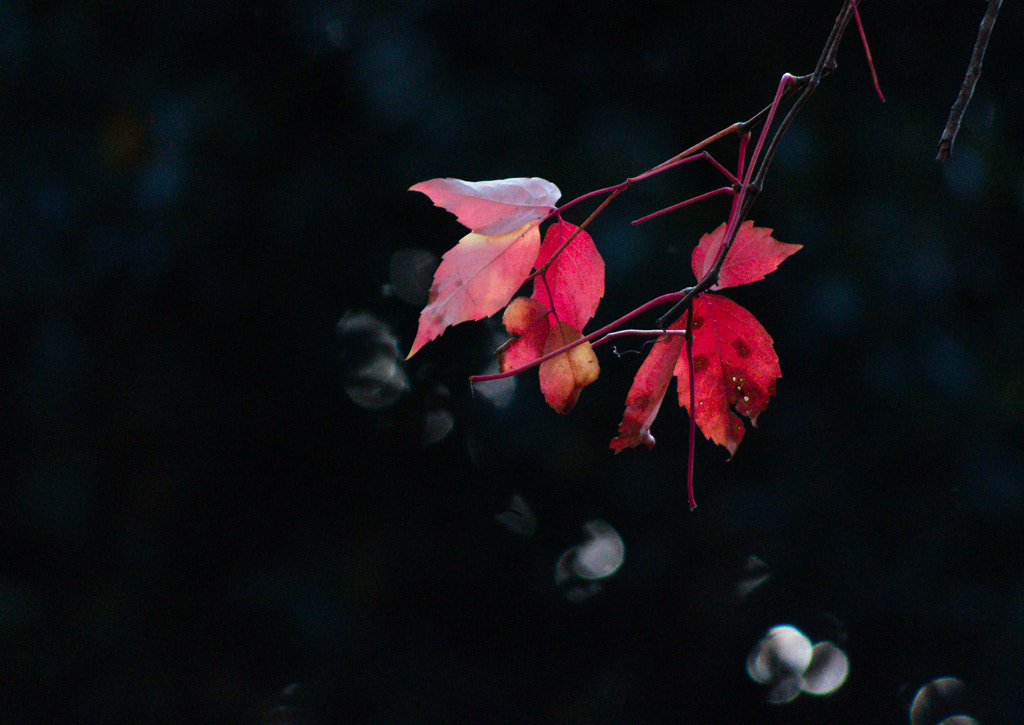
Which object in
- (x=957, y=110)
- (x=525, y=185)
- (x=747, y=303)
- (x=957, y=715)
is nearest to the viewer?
(x=957, y=110)

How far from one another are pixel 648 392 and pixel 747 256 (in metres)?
0.09

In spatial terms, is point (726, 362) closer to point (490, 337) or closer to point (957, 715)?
point (490, 337)

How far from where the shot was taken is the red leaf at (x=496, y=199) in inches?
15.0

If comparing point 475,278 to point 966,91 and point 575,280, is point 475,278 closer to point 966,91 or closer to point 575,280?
point 575,280

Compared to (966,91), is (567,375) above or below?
below

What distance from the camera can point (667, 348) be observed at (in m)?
0.35

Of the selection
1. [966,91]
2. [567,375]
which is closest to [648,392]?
[567,375]

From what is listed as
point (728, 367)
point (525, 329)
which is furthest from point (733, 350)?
point (525, 329)

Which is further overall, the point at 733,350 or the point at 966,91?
the point at 733,350

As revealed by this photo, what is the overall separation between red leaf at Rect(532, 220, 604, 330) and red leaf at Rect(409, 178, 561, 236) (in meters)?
0.04

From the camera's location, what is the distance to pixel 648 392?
14.1 inches

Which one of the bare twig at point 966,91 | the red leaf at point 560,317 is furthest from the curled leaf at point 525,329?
the bare twig at point 966,91

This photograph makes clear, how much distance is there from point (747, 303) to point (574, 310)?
39.9 inches

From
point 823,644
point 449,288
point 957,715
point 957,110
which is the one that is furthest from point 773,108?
point 957,715
